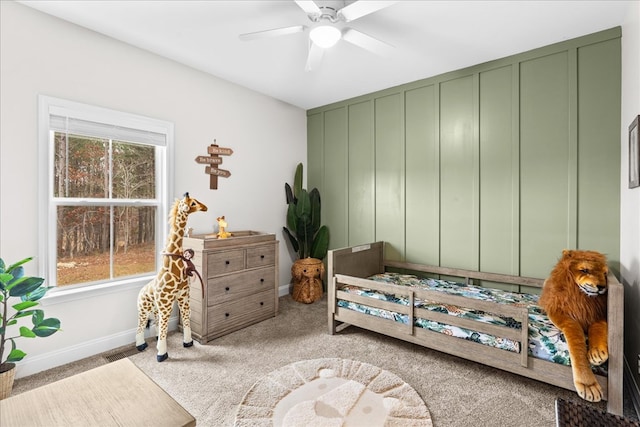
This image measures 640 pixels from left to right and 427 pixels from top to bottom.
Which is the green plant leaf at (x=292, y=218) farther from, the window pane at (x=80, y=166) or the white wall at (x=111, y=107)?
the window pane at (x=80, y=166)

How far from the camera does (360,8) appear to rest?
1867 mm

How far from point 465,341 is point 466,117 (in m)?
2.11

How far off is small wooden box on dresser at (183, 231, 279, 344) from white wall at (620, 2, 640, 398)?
280 cm

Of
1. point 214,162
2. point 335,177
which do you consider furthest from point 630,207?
point 214,162

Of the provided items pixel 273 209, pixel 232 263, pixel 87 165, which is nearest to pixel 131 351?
pixel 232 263

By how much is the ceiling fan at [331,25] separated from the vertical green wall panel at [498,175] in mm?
1285

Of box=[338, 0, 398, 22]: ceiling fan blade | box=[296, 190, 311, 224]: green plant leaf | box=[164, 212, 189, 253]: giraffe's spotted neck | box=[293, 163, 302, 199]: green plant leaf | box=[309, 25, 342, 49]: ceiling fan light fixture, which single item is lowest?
box=[164, 212, 189, 253]: giraffe's spotted neck

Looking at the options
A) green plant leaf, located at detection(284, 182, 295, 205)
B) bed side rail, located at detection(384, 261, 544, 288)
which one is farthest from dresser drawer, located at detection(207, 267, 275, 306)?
bed side rail, located at detection(384, 261, 544, 288)

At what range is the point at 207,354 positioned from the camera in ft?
8.09

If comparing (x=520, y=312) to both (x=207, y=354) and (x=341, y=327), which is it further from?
(x=207, y=354)

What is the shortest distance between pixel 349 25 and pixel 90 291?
2897 mm

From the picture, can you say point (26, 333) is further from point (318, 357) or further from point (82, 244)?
point (318, 357)

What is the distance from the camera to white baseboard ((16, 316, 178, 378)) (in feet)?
7.08

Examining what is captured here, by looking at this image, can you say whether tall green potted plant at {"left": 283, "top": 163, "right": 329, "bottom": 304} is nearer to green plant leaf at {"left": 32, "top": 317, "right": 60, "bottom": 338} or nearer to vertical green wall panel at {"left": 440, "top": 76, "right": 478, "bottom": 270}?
vertical green wall panel at {"left": 440, "top": 76, "right": 478, "bottom": 270}
